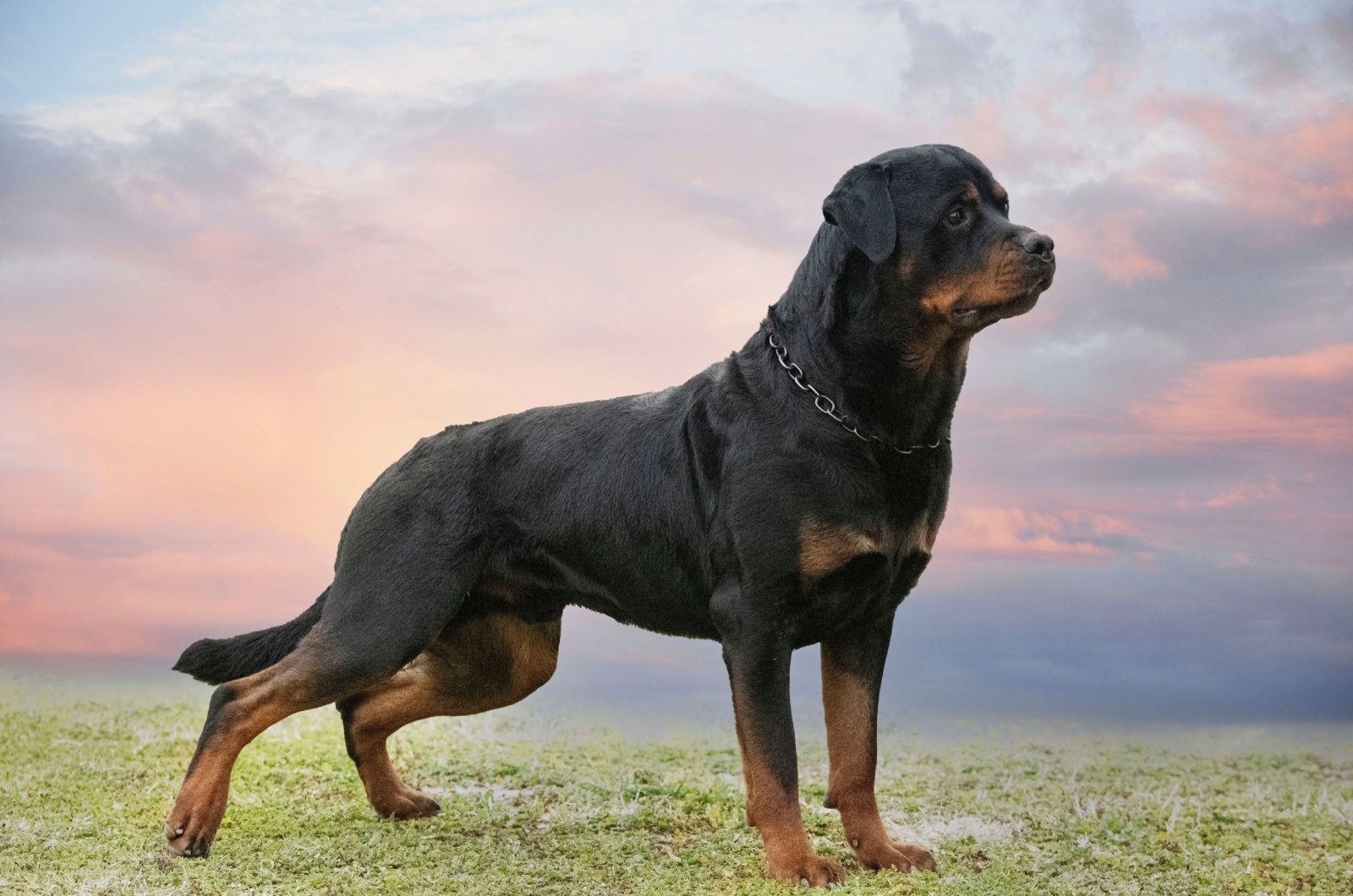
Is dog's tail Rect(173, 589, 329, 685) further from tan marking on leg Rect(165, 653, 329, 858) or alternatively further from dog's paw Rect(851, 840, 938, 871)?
dog's paw Rect(851, 840, 938, 871)

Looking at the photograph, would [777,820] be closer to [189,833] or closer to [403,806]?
[403,806]

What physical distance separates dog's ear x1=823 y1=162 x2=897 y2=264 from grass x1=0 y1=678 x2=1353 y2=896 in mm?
1925

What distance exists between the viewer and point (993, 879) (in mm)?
4020

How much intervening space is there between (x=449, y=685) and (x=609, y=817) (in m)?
0.82

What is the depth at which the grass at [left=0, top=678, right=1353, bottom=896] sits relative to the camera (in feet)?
13.3

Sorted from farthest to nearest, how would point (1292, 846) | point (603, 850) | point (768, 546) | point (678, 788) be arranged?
point (678, 788) < point (1292, 846) < point (603, 850) < point (768, 546)

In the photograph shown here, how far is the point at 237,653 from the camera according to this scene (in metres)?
4.65

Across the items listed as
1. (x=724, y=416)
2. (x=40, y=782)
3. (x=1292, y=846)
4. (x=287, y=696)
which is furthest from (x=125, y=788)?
(x=1292, y=846)

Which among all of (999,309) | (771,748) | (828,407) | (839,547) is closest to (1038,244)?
(999,309)

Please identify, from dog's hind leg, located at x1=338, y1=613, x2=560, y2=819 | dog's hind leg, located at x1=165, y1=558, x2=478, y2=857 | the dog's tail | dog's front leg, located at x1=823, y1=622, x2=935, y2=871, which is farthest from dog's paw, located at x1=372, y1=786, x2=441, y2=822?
dog's front leg, located at x1=823, y1=622, x2=935, y2=871

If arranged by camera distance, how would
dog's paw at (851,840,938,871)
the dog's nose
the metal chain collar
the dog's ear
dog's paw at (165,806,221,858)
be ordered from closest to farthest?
the dog's nose < the dog's ear < the metal chain collar < dog's paw at (851,840,938,871) < dog's paw at (165,806,221,858)

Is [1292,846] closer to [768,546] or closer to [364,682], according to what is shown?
[768,546]

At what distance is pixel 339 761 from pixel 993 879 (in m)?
3.12

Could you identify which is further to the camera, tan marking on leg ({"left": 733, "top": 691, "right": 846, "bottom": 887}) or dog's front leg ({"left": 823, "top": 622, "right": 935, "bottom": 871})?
dog's front leg ({"left": 823, "top": 622, "right": 935, "bottom": 871})
